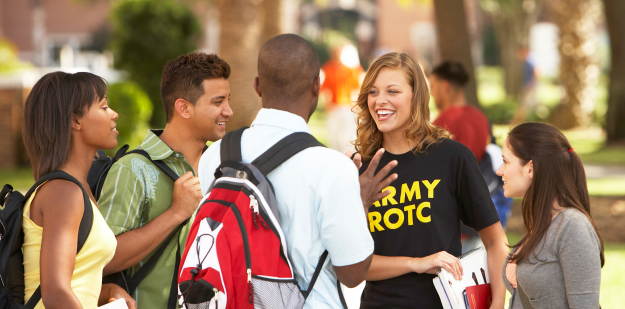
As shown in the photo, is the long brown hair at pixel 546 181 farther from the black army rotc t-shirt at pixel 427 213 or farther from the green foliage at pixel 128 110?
the green foliage at pixel 128 110

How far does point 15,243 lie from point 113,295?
20.4 inches

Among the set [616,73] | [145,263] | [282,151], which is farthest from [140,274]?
[616,73]

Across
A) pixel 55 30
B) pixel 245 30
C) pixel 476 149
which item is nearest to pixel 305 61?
pixel 476 149

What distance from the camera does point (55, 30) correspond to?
1542 inches

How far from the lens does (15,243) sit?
2352 mm

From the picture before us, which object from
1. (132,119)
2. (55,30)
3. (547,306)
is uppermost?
(55,30)

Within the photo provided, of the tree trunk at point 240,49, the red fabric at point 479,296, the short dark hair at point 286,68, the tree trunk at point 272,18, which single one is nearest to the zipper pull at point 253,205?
the short dark hair at point 286,68

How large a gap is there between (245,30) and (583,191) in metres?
10.3

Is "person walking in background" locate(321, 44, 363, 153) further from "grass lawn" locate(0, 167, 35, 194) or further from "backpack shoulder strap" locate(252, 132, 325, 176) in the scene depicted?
"backpack shoulder strap" locate(252, 132, 325, 176)

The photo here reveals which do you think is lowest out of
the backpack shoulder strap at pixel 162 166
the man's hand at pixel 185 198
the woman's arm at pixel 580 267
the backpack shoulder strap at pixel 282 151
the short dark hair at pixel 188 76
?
the woman's arm at pixel 580 267

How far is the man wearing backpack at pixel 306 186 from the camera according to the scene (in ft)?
7.20

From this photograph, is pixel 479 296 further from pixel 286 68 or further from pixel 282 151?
pixel 286 68

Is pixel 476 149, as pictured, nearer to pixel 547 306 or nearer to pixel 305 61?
pixel 547 306

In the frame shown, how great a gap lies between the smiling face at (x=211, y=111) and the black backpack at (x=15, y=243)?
2.70 feet
